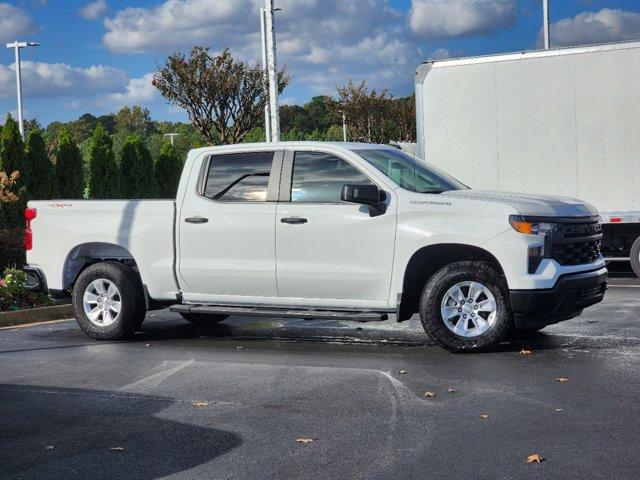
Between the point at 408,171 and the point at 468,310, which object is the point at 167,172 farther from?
the point at 468,310

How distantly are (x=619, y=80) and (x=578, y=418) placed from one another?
10845mm

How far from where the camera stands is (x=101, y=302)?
11227 mm

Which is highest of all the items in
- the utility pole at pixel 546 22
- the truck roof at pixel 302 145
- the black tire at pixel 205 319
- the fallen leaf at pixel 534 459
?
the utility pole at pixel 546 22

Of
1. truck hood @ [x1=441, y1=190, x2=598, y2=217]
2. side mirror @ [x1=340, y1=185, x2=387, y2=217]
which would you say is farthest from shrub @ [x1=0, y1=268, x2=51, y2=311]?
truck hood @ [x1=441, y1=190, x2=598, y2=217]

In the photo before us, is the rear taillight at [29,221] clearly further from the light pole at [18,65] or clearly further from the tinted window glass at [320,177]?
the light pole at [18,65]

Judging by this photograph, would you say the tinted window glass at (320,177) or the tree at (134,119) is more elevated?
the tree at (134,119)

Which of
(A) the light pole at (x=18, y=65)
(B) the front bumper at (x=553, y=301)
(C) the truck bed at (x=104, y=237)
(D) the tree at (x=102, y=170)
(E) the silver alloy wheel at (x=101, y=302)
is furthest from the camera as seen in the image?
(A) the light pole at (x=18, y=65)

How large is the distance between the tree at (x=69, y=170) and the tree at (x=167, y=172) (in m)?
7.81

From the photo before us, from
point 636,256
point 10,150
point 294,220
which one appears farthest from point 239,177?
point 10,150

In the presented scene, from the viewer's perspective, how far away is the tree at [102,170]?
27.1 meters

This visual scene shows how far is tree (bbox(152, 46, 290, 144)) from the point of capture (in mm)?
32531

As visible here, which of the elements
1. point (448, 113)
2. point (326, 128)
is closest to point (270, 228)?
point (448, 113)

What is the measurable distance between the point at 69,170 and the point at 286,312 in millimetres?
15782

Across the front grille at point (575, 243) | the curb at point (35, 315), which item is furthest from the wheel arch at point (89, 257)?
the front grille at point (575, 243)
